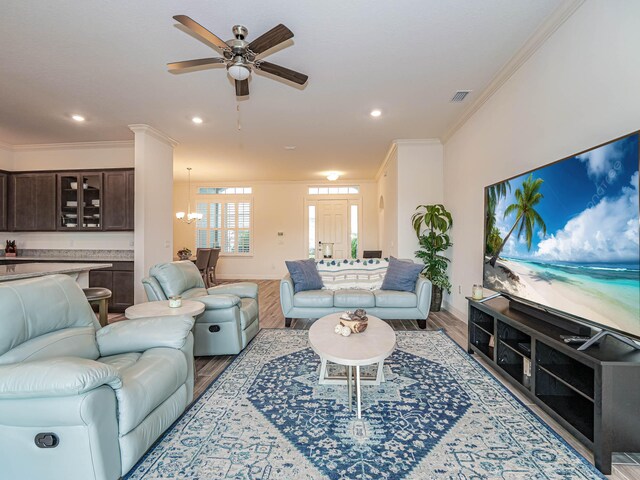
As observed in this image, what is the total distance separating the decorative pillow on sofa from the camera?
443cm

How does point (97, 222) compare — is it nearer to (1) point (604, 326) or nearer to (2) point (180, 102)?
(2) point (180, 102)

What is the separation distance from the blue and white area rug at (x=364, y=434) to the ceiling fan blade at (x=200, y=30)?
2573 millimetres

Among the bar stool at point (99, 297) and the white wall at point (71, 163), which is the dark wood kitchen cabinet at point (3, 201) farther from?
the bar stool at point (99, 297)

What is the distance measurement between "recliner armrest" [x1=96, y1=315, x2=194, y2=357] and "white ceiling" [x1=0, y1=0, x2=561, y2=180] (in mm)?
2288

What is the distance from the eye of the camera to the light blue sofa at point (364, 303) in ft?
12.7

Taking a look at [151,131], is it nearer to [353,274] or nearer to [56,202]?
[56,202]

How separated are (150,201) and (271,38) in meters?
3.60

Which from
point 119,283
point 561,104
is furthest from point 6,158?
point 561,104

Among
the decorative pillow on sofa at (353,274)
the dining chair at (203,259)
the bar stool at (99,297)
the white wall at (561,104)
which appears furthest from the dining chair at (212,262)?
the white wall at (561,104)

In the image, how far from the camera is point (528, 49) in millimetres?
2613

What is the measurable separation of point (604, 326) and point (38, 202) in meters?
7.31

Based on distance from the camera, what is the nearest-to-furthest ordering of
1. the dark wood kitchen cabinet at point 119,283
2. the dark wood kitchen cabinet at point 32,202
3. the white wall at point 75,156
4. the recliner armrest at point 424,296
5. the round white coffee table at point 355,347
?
1. the round white coffee table at point 355,347
2. the recliner armrest at point 424,296
3. the dark wood kitchen cabinet at point 119,283
4. the dark wood kitchen cabinet at point 32,202
5. the white wall at point 75,156

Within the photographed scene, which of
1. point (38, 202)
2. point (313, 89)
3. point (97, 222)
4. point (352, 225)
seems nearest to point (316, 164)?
point (352, 225)

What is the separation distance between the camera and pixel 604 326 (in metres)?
1.65
